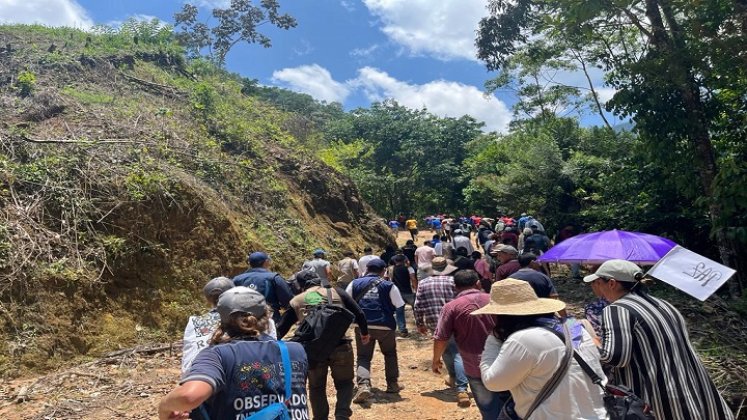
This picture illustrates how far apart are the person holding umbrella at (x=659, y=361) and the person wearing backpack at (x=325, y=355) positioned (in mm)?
2125

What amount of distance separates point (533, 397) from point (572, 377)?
0.19 metres

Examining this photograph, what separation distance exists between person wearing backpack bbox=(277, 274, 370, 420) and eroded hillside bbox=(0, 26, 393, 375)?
3.91m

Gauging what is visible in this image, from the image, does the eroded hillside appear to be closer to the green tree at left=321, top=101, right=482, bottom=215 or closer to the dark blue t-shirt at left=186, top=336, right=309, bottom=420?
the dark blue t-shirt at left=186, top=336, right=309, bottom=420

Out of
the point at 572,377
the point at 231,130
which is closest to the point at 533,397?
the point at 572,377

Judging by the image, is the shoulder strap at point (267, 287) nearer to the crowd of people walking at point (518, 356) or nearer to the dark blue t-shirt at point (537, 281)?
the crowd of people walking at point (518, 356)

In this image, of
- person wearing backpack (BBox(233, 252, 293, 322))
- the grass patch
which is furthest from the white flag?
the grass patch

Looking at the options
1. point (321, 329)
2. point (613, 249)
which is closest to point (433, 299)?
point (321, 329)

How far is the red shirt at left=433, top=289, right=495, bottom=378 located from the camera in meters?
4.06

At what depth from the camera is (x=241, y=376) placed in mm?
2242

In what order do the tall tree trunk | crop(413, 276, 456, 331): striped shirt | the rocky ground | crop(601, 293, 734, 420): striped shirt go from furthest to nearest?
1. the tall tree trunk
2. crop(413, 276, 456, 331): striped shirt
3. the rocky ground
4. crop(601, 293, 734, 420): striped shirt

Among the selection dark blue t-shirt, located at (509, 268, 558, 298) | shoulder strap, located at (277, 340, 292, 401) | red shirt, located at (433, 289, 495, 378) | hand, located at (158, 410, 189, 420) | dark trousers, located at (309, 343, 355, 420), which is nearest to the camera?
hand, located at (158, 410, 189, 420)

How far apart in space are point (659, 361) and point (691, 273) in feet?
2.84

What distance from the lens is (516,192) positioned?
18469 mm

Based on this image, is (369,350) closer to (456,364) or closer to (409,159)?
(456,364)
